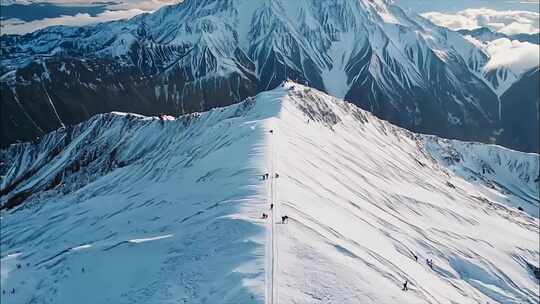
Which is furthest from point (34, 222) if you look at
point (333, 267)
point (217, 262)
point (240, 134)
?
point (333, 267)

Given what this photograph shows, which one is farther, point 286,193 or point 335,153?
point 335,153

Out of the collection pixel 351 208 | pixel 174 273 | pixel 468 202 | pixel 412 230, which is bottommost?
pixel 468 202

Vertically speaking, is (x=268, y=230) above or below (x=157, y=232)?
above

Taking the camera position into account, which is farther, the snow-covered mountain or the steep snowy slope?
the snow-covered mountain

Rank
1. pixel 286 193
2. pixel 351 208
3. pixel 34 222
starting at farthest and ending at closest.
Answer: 1. pixel 34 222
2. pixel 351 208
3. pixel 286 193

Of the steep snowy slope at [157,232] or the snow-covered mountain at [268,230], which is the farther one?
the snow-covered mountain at [268,230]

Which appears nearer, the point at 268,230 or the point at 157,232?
the point at 268,230

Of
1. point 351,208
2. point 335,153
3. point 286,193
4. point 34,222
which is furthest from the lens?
point 335,153

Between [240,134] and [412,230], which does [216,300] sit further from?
[240,134]
